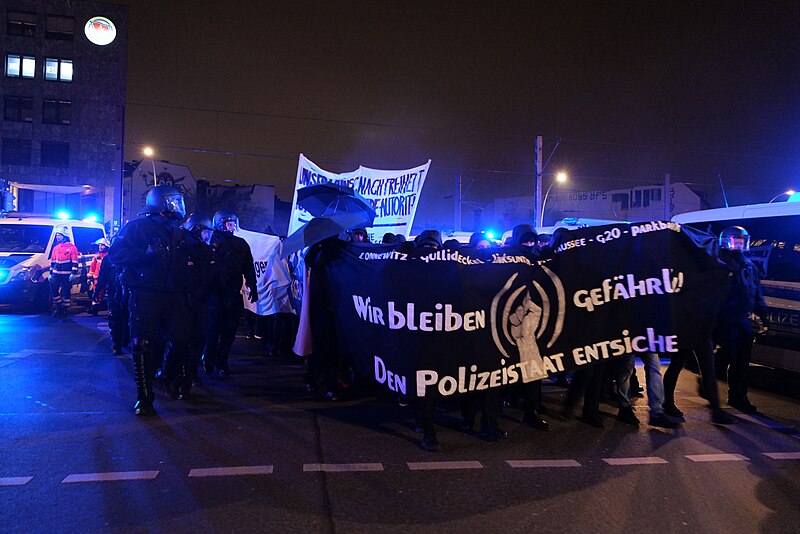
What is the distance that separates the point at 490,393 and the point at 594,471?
3.73ft

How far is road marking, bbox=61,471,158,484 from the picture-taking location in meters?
4.16

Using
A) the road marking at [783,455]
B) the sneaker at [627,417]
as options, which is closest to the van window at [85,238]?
the sneaker at [627,417]

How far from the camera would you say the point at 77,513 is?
364 centimetres

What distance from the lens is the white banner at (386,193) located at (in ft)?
27.9

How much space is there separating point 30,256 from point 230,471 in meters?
12.6

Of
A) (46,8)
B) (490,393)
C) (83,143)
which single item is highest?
(46,8)

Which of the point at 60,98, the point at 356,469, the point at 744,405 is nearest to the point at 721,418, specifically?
the point at 744,405

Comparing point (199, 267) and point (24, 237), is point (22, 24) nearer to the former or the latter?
point (24, 237)

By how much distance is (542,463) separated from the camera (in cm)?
476

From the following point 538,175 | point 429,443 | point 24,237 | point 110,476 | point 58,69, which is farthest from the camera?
point 58,69

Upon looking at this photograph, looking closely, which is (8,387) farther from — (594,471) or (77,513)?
(594,471)

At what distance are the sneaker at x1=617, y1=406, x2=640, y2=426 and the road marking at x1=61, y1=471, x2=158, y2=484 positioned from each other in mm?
4369

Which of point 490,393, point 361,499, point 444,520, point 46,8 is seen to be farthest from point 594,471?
point 46,8

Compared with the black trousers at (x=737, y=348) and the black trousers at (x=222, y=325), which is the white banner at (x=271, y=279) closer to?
the black trousers at (x=222, y=325)
